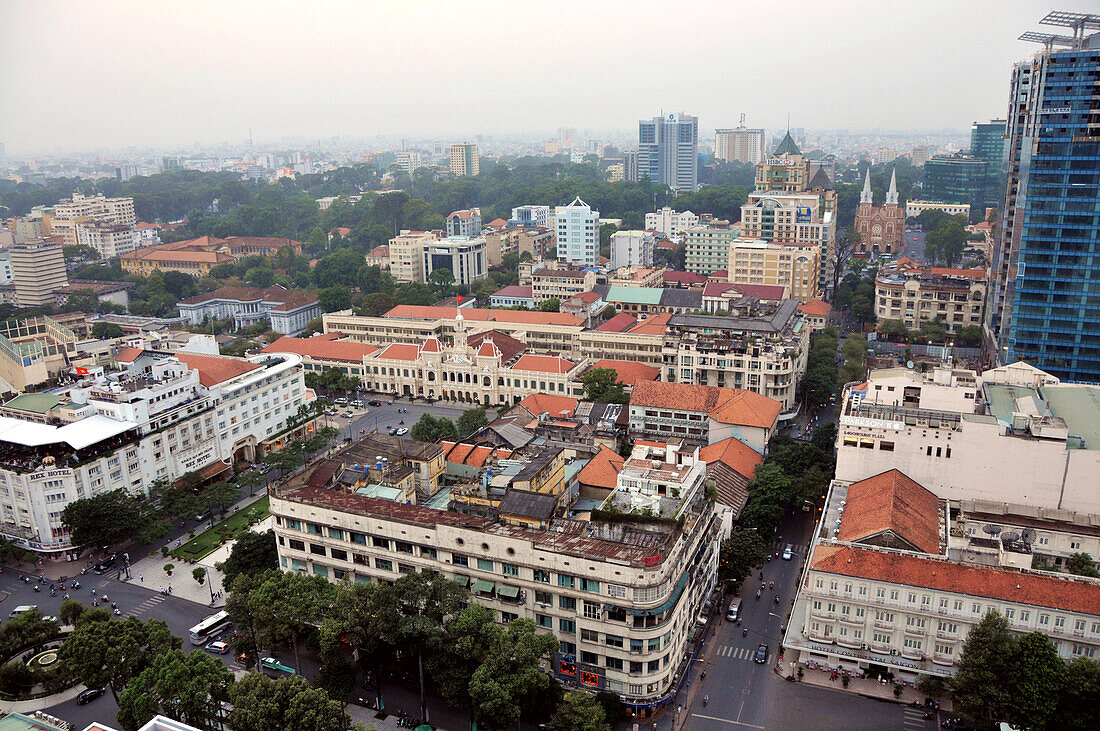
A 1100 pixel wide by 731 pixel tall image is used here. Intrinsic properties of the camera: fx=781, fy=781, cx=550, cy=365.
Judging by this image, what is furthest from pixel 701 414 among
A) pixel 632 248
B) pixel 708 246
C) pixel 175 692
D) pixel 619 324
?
pixel 632 248

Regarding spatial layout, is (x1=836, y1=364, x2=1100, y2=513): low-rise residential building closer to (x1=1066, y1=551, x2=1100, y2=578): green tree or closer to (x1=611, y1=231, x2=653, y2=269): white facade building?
(x1=1066, y1=551, x2=1100, y2=578): green tree

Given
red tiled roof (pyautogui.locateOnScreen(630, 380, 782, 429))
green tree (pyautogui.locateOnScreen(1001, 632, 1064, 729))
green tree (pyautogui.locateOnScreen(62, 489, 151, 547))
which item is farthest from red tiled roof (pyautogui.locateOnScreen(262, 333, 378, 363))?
green tree (pyautogui.locateOnScreen(1001, 632, 1064, 729))

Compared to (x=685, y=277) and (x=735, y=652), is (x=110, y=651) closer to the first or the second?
(x=735, y=652)

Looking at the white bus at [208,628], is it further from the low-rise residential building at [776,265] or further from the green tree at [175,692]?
the low-rise residential building at [776,265]

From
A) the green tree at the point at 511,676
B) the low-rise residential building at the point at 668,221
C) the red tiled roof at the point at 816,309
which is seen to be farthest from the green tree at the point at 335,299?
the green tree at the point at 511,676

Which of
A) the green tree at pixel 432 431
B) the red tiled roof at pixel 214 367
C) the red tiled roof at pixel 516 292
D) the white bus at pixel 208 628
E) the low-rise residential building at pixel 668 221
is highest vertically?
the low-rise residential building at pixel 668 221
